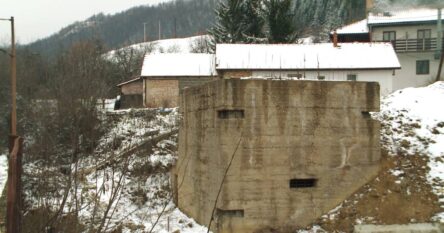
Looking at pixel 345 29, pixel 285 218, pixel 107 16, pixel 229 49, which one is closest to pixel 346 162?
pixel 285 218

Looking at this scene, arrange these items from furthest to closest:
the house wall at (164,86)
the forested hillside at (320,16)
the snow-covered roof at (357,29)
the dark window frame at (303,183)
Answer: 1. the forested hillside at (320,16)
2. the snow-covered roof at (357,29)
3. the house wall at (164,86)
4. the dark window frame at (303,183)

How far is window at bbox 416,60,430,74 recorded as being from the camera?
40.7 meters

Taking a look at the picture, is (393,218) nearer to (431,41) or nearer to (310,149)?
(310,149)

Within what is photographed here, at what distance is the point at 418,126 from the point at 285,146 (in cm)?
471

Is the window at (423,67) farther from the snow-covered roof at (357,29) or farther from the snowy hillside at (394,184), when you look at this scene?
the snowy hillside at (394,184)

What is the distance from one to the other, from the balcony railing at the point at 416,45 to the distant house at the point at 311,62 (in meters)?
6.29

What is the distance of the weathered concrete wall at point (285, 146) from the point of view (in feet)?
44.9

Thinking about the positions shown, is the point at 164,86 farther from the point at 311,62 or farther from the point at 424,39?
the point at 424,39

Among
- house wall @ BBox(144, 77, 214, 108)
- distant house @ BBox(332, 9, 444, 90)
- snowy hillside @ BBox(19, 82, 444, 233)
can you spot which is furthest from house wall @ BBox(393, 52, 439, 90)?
snowy hillside @ BBox(19, 82, 444, 233)

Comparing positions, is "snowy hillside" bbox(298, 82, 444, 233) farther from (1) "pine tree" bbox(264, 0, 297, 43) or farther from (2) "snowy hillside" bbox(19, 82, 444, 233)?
(1) "pine tree" bbox(264, 0, 297, 43)

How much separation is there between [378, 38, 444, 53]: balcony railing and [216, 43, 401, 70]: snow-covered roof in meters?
6.29

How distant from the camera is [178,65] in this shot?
38.0m

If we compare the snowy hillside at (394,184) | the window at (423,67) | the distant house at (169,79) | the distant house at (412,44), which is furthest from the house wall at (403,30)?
the snowy hillside at (394,184)

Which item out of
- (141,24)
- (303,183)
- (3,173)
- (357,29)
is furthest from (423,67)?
(141,24)
